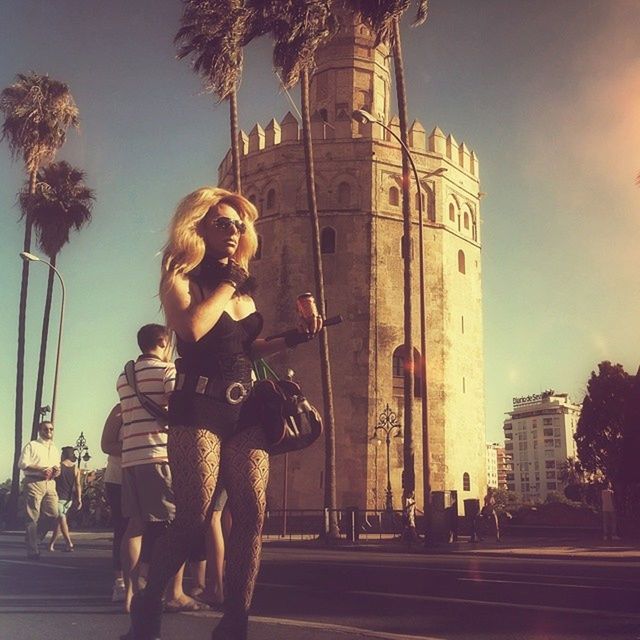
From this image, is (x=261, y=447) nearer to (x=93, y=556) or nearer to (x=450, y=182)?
(x=93, y=556)

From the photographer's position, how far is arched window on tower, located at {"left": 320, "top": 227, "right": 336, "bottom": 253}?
35.9m

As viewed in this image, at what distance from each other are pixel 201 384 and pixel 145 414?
1680mm

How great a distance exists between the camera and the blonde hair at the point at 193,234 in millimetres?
2990

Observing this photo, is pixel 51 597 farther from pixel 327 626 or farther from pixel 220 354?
pixel 220 354

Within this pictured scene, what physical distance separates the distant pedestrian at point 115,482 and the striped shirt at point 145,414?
94 cm

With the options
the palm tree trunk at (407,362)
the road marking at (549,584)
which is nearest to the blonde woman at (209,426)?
the road marking at (549,584)

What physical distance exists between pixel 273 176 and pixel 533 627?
33.8 m

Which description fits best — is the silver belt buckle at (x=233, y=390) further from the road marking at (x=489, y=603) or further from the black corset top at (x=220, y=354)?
the road marking at (x=489, y=603)

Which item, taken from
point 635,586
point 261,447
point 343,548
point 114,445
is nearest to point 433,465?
point 343,548

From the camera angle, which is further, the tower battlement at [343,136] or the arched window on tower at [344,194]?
the tower battlement at [343,136]

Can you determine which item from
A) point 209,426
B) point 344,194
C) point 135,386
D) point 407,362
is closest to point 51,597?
point 135,386

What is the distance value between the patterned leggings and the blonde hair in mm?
567

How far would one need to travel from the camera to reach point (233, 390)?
2902mm

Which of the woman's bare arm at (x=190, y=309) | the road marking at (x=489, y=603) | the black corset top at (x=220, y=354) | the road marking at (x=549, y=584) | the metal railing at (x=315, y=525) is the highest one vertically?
the woman's bare arm at (x=190, y=309)
